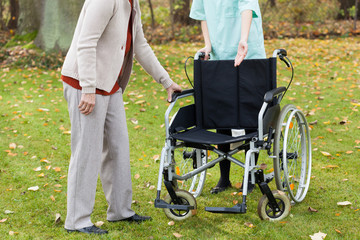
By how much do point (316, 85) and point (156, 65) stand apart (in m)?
4.58

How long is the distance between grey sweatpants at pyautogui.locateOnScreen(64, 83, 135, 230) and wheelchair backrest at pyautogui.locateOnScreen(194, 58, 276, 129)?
2.27 feet

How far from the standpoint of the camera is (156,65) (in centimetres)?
334

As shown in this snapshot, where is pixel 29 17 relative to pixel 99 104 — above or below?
above

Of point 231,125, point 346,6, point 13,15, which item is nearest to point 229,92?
point 231,125

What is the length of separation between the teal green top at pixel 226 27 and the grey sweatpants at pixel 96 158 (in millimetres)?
901

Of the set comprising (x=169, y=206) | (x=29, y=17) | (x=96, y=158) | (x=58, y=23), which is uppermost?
(x=29, y=17)

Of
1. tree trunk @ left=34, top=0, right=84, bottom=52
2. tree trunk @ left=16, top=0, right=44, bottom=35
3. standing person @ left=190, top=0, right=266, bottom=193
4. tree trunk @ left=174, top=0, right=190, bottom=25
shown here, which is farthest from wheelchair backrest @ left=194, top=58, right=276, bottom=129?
tree trunk @ left=174, top=0, right=190, bottom=25

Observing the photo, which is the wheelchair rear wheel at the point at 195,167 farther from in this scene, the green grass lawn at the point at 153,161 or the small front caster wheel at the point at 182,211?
the small front caster wheel at the point at 182,211

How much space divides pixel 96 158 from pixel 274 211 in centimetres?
118

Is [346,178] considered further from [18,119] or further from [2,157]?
[18,119]

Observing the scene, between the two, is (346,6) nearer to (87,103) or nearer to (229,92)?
(229,92)

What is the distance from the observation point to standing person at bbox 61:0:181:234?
275 cm

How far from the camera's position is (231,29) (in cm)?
347

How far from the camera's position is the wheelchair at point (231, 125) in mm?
3090
